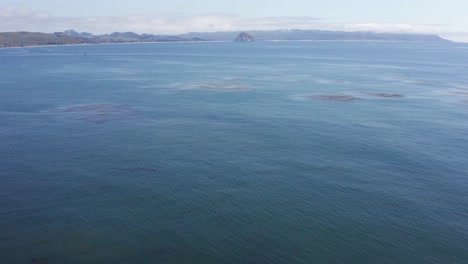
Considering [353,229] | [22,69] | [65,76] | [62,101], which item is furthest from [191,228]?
[22,69]

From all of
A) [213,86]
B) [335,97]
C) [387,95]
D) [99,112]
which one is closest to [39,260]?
[99,112]

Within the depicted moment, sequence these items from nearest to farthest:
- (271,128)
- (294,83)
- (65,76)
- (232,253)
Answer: (232,253) → (271,128) → (294,83) → (65,76)

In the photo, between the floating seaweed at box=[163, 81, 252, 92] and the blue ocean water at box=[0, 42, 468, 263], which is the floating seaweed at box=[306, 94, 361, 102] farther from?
the floating seaweed at box=[163, 81, 252, 92]

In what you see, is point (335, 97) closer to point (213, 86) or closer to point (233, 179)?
point (213, 86)

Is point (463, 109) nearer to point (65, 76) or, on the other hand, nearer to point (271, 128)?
point (271, 128)

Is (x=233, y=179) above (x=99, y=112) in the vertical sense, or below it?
below

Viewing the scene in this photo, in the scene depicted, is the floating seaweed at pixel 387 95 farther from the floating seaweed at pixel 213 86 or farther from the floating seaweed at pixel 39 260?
the floating seaweed at pixel 39 260

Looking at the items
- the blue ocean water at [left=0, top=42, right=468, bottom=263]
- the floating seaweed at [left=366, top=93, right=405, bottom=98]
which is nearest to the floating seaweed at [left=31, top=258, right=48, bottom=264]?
the blue ocean water at [left=0, top=42, right=468, bottom=263]

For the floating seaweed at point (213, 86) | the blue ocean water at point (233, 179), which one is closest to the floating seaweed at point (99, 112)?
the blue ocean water at point (233, 179)
